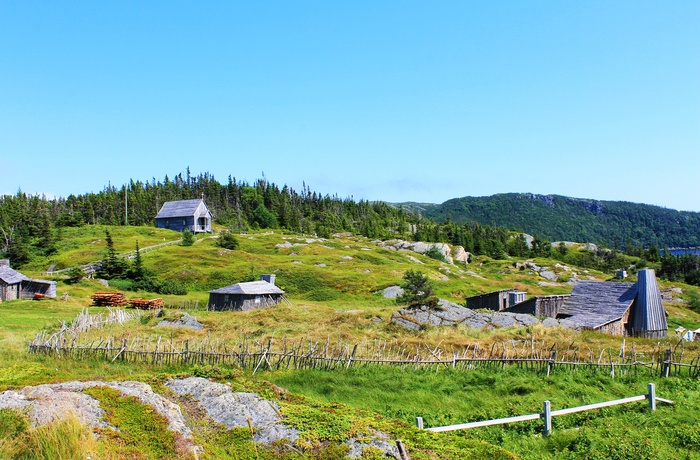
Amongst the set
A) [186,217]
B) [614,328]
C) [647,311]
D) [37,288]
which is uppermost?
[186,217]

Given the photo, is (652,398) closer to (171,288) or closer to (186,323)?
(186,323)

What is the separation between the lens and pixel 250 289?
4731 cm

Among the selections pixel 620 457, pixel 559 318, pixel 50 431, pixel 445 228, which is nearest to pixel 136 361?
pixel 50 431

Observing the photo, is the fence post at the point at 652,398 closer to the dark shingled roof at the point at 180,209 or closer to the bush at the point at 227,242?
the bush at the point at 227,242

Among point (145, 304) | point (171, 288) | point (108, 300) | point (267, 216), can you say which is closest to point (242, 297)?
point (145, 304)

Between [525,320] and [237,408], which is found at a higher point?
[237,408]

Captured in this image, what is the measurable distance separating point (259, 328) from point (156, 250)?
4872 centimetres

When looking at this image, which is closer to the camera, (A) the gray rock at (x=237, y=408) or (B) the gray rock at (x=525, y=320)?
(A) the gray rock at (x=237, y=408)

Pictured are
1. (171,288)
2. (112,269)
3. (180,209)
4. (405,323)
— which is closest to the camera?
(405,323)

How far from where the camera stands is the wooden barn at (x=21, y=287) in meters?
46.3

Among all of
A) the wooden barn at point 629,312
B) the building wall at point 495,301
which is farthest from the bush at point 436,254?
the wooden barn at point 629,312

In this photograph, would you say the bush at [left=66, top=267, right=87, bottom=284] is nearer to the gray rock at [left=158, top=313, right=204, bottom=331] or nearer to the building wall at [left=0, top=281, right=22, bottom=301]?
the building wall at [left=0, top=281, right=22, bottom=301]

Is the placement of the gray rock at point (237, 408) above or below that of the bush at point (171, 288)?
above

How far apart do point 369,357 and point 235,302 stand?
27737mm
